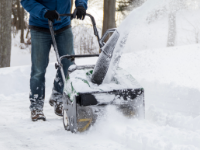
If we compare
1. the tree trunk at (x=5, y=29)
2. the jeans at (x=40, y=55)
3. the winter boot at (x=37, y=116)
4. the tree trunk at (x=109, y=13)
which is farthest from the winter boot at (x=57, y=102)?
the tree trunk at (x=109, y=13)

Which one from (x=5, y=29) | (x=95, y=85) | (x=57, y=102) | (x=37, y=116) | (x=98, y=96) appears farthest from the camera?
(x=5, y=29)

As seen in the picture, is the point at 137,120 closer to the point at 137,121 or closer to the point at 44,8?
the point at 137,121

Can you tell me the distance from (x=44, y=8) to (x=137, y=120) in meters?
1.48

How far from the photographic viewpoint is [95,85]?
7.64ft

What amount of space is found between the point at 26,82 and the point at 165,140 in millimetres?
3881

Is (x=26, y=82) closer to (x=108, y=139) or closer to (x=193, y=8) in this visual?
(x=108, y=139)

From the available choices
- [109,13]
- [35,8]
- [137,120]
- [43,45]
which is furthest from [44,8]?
[109,13]

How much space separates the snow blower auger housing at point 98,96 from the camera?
7.22 feet

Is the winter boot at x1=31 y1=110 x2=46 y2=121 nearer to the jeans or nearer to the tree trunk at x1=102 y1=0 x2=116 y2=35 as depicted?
the jeans

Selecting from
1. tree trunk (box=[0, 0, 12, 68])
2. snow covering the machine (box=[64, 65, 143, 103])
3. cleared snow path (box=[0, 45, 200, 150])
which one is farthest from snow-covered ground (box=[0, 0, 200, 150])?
tree trunk (box=[0, 0, 12, 68])

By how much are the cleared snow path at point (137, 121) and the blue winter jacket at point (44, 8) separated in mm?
1118

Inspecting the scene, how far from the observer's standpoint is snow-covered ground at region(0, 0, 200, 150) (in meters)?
2.01

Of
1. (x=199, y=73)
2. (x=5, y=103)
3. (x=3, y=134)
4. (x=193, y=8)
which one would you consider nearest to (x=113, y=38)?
(x=3, y=134)

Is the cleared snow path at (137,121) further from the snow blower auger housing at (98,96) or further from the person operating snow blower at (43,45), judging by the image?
the person operating snow blower at (43,45)
